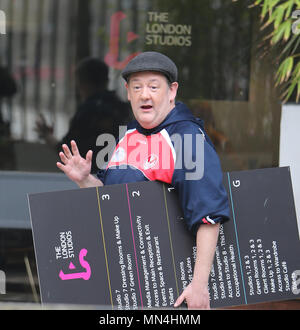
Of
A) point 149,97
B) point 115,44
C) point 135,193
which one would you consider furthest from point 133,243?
point 115,44

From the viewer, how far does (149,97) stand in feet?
8.18

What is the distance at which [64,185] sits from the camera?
4.71 meters

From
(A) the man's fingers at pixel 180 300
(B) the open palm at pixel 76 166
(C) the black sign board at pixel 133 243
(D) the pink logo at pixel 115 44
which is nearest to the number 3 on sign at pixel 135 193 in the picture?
(C) the black sign board at pixel 133 243

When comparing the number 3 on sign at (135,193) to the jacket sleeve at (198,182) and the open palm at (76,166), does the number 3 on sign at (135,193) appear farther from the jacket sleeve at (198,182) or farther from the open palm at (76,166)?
the open palm at (76,166)

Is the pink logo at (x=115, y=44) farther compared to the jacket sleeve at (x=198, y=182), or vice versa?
the pink logo at (x=115, y=44)

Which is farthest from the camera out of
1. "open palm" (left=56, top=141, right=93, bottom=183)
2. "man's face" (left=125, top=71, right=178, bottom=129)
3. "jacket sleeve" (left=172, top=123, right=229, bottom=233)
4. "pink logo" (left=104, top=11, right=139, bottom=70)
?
"pink logo" (left=104, top=11, right=139, bottom=70)

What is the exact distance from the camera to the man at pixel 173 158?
2.40 meters

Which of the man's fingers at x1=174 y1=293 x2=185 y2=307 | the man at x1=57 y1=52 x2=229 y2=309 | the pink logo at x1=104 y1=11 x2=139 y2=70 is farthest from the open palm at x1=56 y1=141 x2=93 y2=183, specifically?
the pink logo at x1=104 y1=11 x2=139 y2=70

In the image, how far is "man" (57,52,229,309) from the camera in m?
2.40

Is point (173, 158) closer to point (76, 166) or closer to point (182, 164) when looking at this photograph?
point (182, 164)

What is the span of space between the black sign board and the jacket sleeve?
0.40ft

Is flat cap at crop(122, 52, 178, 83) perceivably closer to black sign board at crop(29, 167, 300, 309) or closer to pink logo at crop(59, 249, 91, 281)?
black sign board at crop(29, 167, 300, 309)

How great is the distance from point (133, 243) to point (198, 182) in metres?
0.41

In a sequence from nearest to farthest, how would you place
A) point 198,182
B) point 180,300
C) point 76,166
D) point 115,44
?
1. point 198,182
2. point 180,300
3. point 76,166
4. point 115,44
